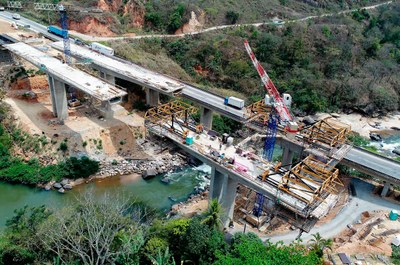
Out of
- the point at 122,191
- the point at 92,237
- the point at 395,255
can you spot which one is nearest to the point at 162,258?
the point at 92,237

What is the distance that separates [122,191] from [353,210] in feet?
91.4

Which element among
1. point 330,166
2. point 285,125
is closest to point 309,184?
point 330,166

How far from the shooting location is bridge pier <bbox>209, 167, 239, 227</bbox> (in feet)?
116

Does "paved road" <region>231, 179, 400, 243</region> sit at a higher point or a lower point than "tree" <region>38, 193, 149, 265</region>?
lower

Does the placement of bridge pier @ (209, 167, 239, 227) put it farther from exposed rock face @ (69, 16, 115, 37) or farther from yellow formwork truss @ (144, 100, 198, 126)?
exposed rock face @ (69, 16, 115, 37)

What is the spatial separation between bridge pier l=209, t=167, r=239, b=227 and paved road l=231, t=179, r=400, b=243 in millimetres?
2207

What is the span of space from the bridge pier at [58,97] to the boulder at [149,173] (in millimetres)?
16137

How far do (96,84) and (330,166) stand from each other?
3144cm

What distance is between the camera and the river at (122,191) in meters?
42.0

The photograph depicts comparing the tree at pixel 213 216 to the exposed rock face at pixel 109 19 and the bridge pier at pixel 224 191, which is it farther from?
the exposed rock face at pixel 109 19

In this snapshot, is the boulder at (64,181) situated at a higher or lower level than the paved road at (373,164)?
lower

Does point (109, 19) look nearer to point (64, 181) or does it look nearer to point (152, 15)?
point (152, 15)

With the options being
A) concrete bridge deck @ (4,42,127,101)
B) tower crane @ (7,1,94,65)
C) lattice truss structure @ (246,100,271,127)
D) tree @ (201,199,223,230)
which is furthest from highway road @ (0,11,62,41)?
tree @ (201,199,223,230)

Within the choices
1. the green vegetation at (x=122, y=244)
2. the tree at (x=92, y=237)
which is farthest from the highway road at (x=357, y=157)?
the tree at (x=92, y=237)
